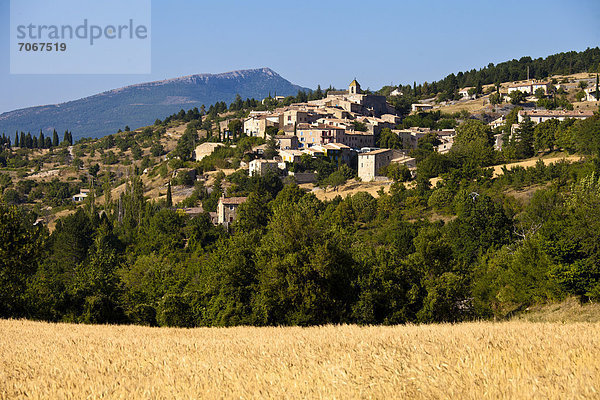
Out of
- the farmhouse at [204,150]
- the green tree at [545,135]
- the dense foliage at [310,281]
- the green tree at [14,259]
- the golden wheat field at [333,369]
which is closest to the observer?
the golden wheat field at [333,369]

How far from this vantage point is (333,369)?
920cm

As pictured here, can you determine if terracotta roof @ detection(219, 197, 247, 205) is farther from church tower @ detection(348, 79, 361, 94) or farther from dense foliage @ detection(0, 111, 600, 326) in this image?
church tower @ detection(348, 79, 361, 94)

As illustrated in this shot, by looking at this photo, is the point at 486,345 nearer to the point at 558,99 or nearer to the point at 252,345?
the point at 252,345

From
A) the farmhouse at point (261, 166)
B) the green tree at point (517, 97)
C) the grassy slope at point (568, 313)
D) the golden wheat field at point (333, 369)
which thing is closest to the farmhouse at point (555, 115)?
the green tree at point (517, 97)

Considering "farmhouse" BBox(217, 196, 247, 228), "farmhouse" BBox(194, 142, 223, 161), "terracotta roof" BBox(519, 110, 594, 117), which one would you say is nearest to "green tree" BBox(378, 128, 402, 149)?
"terracotta roof" BBox(519, 110, 594, 117)

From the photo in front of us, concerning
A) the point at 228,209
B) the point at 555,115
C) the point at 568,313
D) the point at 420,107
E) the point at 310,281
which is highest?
the point at 420,107

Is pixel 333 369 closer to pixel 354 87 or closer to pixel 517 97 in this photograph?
pixel 354 87

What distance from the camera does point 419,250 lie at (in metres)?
29.2

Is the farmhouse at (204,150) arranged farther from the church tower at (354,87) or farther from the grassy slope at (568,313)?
the grassy slope at (568,313)

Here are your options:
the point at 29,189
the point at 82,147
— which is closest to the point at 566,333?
the point at 29,189

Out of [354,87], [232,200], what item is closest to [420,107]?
[354,87]

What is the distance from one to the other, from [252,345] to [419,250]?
17038mm

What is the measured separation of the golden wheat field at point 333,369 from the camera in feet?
25.8

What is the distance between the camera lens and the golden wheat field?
785 centimetres
